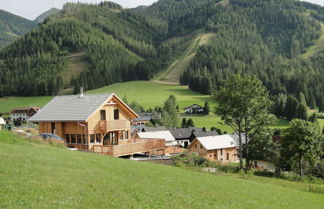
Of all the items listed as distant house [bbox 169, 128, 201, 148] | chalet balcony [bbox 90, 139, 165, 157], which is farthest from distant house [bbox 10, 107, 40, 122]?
chalet balcony [bbox 90, 139, 165, 157]

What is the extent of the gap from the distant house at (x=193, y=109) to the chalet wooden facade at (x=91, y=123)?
10550 cm

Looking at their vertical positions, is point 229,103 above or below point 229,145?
above

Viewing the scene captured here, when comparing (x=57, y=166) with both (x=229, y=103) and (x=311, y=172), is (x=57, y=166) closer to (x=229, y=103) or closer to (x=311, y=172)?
(x=229, y=103)

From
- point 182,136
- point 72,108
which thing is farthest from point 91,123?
point 182,136

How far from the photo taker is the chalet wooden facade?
33.7 meters

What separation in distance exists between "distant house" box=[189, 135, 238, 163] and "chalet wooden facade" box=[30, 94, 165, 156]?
35.0 m

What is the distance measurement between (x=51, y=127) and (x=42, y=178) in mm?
22769

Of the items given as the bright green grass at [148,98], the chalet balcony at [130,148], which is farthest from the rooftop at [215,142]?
the bright green grass at [148,98]

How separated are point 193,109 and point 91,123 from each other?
366 ft

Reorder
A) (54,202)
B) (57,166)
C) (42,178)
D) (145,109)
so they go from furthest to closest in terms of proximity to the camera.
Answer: (145,109) → (57,166) → (42,178) → (54,202)

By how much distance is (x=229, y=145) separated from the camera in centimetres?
7344

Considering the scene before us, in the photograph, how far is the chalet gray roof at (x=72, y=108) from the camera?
34.1 metres

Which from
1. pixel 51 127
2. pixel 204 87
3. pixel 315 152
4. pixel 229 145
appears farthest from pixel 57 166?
pixel 204 87

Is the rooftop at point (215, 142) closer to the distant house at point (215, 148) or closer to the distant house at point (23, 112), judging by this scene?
the distant house at point (215, 148)
